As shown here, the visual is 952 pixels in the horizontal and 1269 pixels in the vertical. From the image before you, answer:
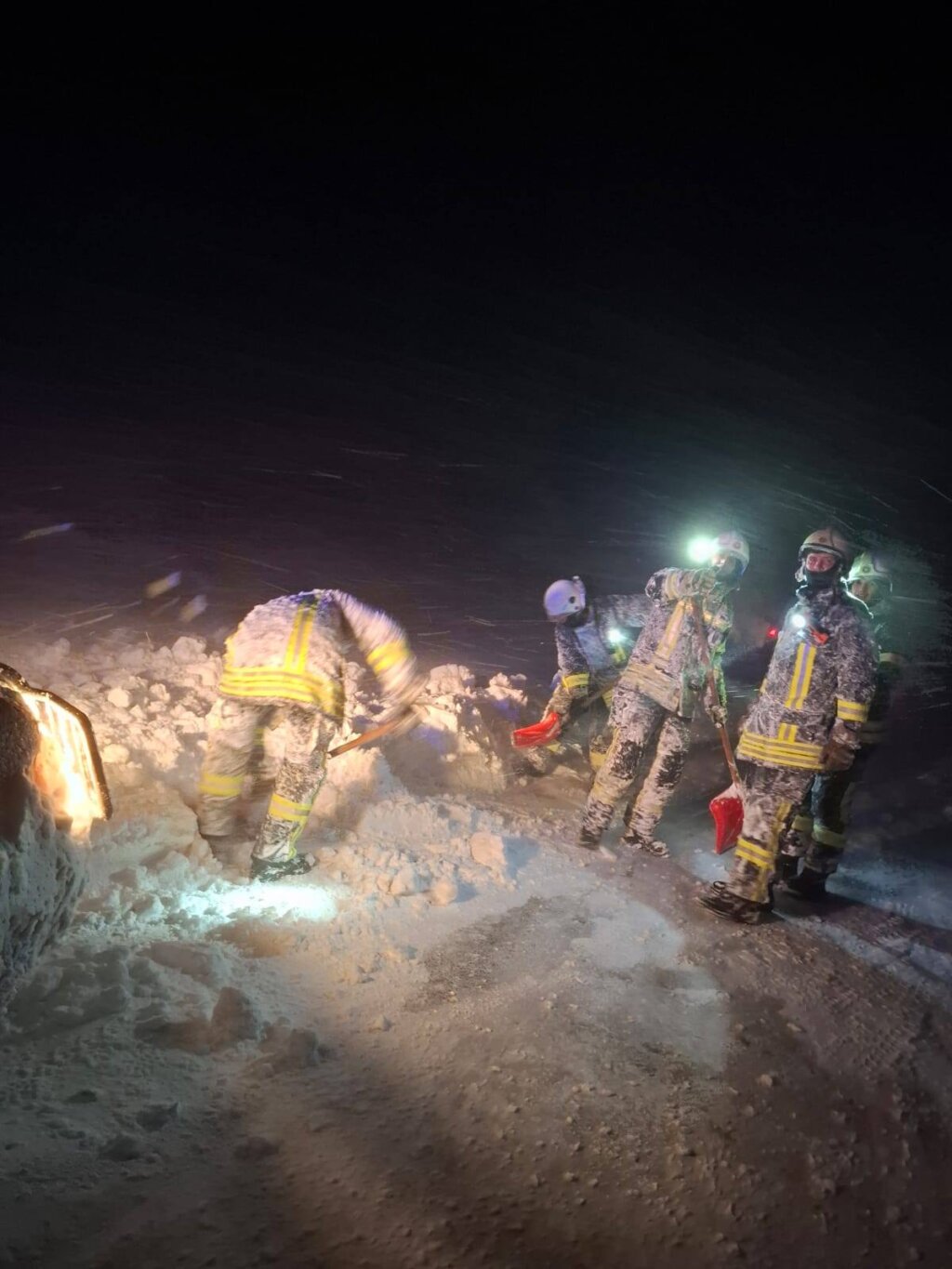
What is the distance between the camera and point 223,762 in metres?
4.00

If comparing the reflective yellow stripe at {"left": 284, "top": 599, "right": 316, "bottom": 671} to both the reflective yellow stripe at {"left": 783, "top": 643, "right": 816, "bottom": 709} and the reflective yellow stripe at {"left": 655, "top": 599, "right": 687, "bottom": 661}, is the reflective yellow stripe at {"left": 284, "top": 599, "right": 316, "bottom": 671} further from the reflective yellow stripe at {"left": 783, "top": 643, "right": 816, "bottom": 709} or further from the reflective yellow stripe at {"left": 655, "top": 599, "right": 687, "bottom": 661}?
the reflective yellow stripe at {"left": 783, "top": 643, "right": 816, "bottom": 709}

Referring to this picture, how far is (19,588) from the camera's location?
7.73m

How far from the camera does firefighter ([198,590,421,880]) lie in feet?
12.8

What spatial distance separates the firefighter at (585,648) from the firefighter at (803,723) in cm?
184

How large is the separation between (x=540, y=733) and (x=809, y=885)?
238 centimetres

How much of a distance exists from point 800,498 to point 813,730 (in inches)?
1070

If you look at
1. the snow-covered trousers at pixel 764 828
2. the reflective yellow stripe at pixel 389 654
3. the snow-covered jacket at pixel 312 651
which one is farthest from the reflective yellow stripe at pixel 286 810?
the snow-covered trousers at pixel 764 828

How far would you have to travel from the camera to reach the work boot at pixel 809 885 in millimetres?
4734

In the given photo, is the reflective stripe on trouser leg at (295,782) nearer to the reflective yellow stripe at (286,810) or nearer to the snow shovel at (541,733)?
the reflective yellow stripe at (286,810)

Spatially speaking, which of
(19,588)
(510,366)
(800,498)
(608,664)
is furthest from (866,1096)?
(510,366)

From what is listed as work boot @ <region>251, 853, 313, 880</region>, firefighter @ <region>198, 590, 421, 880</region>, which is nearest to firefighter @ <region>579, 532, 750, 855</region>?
firefighter @ <region>198, 590, 421, 880</region>

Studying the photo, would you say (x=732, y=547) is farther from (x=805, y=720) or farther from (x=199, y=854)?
(x=199, y=854)

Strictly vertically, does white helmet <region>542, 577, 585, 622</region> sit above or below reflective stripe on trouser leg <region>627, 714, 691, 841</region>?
above

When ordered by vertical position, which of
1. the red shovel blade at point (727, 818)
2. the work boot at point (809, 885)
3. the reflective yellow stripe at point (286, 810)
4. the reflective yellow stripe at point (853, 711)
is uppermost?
the reflective yellow stripe at point (853, 711)
